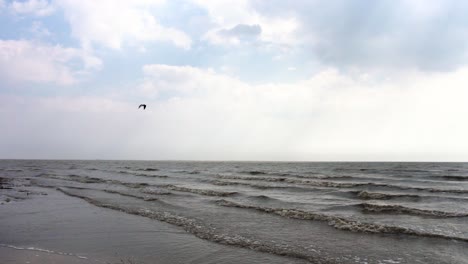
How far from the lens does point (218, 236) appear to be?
431 inches

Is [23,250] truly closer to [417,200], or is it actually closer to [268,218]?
[268,218]

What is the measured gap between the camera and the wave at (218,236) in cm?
900

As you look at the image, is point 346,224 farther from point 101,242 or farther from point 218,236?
point 101,242

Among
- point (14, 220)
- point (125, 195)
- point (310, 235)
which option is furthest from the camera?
point (125, 195)

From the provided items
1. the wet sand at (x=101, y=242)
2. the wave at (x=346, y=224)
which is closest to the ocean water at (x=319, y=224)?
the wave at (x=346, y=224)

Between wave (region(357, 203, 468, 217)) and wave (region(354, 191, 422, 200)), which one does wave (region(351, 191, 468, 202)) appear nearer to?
wave (region(354, 191, 422, 200))

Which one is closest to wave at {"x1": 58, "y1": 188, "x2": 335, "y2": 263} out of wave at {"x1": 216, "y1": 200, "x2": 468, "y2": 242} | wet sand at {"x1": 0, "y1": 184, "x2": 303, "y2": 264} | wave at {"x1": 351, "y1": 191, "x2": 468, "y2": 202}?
wet sand at {"x1": 0, "y1": 184, "x2": 303, "y2": 264}

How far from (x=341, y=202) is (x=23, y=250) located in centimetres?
1674

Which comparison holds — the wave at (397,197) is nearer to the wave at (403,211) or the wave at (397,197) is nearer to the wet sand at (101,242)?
the wave at (403,211)

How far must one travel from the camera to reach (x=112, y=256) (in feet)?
27.8

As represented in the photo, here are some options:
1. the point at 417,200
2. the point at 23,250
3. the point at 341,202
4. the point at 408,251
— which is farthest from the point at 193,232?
the point at 417,200

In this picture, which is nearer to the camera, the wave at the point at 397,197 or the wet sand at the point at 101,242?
the wet sand at the point at 101,242

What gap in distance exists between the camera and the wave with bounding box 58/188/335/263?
9.00 meters

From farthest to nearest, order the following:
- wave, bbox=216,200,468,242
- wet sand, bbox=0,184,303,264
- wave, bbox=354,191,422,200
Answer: wave, bbox=354,191,422,200 → wave, bbox=216,200,468,242 → wet sand, bbox=0,184,303,264
